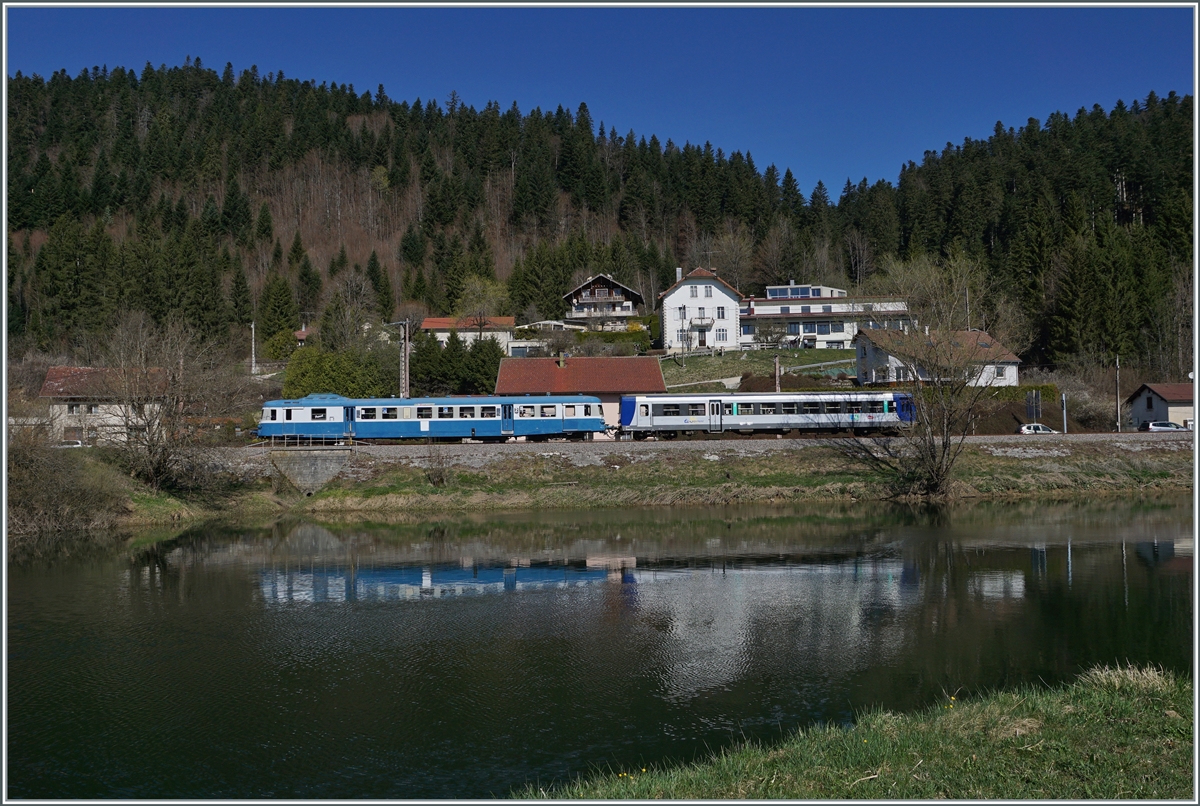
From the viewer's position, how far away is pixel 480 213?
100 metres

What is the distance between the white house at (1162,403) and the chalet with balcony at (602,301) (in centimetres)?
3651

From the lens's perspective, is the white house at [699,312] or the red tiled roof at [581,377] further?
the white house at [699,312]

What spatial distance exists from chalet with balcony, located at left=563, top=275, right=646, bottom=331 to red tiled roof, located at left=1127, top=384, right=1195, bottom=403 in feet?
122

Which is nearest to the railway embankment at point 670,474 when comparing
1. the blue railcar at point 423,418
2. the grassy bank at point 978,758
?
the blue railcar at point 423,418

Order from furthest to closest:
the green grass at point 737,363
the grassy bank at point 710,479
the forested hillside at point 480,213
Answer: the forested hillside at point 480,213 < the green grass at point 737,363 < the grassy bank at point 710,479

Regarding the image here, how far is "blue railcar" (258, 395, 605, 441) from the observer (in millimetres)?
37656

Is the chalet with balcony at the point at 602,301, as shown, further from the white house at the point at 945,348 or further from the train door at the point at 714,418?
the white house at the point at 945,348

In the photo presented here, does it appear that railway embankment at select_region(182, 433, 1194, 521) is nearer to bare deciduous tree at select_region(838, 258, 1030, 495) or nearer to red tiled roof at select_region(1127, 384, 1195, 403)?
bare deciduous tree at select_region(838, 258, 1030, 495)

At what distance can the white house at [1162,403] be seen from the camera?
39.6 meters

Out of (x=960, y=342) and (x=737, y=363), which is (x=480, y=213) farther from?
(x=960, y=342)

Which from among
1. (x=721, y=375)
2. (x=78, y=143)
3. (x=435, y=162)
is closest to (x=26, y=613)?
(x=721, y=375)

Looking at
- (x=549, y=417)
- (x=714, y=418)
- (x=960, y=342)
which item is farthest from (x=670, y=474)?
(x=960, y=342)

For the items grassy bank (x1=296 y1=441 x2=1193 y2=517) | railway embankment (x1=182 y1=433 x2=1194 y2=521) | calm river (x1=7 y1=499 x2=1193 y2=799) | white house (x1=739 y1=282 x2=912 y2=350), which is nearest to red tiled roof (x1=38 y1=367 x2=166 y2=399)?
railway embankment (x1=182 y1=433 x2=1194 y2=521)

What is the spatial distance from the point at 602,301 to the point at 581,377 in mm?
26907
